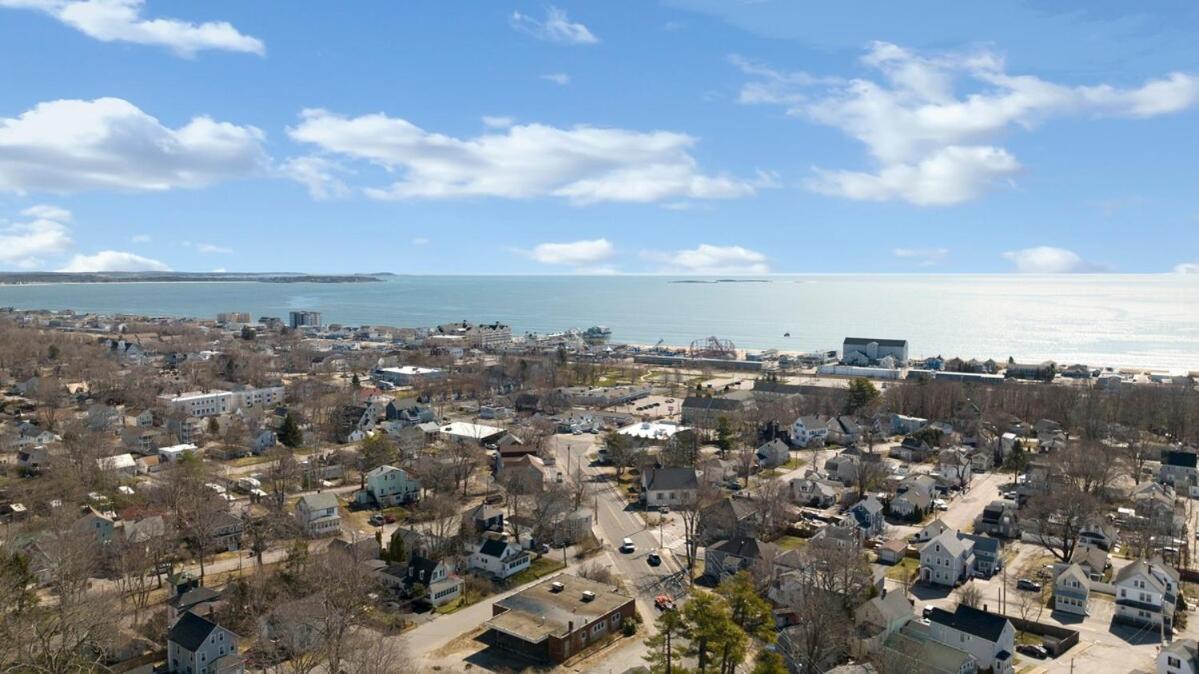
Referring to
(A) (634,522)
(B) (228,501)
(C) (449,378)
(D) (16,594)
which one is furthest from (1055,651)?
(C) (449,378)

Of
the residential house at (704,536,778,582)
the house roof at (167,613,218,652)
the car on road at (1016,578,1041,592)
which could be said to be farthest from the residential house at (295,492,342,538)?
the car on road at (1016,578,1041,592)

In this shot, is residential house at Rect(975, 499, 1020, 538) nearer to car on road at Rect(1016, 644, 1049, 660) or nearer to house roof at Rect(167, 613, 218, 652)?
car on road at Rect(1016, 644, 1049, 660)

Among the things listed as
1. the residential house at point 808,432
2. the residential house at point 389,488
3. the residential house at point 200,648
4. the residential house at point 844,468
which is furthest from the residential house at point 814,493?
the residential house at point 200,648

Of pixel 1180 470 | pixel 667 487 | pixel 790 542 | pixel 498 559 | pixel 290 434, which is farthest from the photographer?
pixel 290 434

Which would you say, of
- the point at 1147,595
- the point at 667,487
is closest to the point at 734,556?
the point at 667,487

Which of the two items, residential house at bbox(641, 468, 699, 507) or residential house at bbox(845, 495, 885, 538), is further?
residential house at bbox(641, 468, 699, 507)

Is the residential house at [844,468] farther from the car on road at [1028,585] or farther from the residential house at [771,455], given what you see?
the car on road at [1028,585]

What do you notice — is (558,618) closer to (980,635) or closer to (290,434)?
(980,635)
